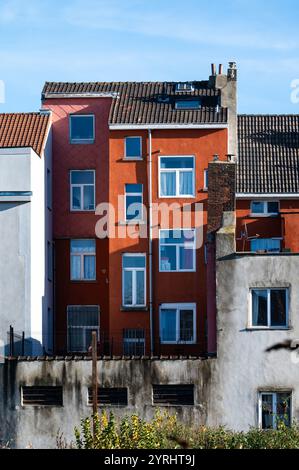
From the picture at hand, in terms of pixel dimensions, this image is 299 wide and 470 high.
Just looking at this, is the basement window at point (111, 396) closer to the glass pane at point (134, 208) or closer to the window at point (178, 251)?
the window at point (178, 251)

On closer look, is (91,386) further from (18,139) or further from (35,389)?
(18,139)

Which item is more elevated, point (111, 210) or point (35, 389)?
point (111, 210)

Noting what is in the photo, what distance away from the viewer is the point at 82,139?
7112 centimetres

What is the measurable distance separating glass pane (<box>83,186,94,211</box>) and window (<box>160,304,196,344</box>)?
5.70 metres

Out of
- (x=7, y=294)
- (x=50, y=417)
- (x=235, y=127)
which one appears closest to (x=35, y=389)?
(x=50, y=417)

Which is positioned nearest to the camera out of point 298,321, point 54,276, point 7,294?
point 298,321

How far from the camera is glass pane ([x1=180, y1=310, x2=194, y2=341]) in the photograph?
6812 cm

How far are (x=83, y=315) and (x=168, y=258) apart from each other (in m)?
4.53

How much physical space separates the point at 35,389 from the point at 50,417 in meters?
1.36

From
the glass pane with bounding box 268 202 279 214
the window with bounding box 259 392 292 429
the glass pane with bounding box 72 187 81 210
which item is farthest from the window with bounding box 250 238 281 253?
the window with bounding box 259 392 292 429

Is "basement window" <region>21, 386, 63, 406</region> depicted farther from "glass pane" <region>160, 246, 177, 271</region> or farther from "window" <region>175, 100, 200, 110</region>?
"window" <region>175, 100, 200, 110</region>

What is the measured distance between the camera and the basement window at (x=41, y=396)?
6154cm

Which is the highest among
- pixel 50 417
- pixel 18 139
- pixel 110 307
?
pixel 18 139

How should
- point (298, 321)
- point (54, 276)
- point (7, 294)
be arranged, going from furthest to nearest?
point (54, 276)
point (7, 294)
point (298, 321)
